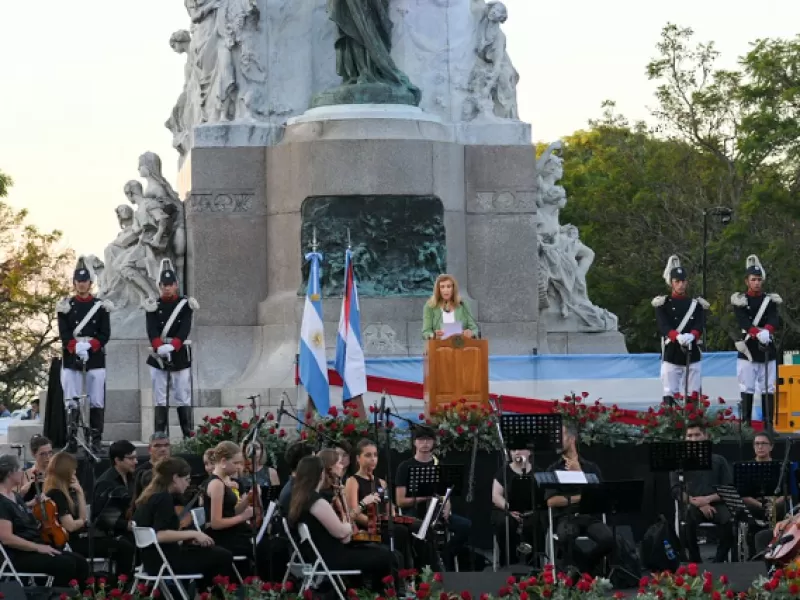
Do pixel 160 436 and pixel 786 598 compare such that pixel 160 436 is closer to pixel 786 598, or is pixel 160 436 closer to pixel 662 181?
pixel 786 598

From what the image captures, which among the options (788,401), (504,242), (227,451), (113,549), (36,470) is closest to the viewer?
(227,451)

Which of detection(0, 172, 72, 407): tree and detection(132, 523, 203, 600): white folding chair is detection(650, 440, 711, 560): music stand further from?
detection(0, 172, 72, 407): tree

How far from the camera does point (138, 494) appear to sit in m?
17.8

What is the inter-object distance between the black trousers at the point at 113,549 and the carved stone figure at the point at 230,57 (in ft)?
37.8

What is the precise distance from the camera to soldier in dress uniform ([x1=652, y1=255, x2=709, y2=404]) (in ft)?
82.9

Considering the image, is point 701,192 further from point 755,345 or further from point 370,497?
point 370,497

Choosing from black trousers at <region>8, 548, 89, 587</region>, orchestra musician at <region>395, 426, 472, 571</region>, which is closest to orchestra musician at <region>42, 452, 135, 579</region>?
black trousers at <region>8, 548, 89, 587</region>

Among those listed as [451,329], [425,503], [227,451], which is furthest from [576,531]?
[451,329]

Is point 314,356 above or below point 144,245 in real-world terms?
below

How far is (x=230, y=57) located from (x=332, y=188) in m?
2.26

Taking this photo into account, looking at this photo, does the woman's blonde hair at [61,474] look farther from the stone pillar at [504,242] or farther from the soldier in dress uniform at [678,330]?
the stone pillar at [504,242]

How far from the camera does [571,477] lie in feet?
60.6

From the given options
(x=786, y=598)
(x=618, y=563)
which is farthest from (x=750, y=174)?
(x=786, y=598)

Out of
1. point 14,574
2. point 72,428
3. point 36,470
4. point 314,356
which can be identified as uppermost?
point 314,356
